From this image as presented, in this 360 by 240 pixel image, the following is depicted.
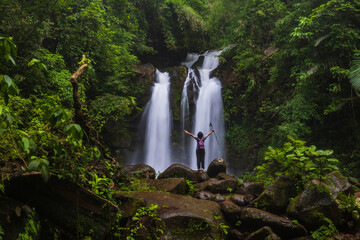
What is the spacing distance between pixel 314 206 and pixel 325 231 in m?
0.38

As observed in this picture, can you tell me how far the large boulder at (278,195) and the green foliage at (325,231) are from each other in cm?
71

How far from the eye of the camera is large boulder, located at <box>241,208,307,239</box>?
3.55m

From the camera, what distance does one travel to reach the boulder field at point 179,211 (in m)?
2.54

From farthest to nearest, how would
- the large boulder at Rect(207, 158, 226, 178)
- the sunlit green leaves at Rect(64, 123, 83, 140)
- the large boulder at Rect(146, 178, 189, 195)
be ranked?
the large boulder at Rect(207, 158, 226, 178) < the large boulder at Rect(146, 178, 189, 195) < the sunlit green leaves at Rect(64, 123, 83, 140)

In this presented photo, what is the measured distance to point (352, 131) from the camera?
8102 mm

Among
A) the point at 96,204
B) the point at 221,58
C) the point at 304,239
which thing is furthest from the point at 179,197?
the point at 221,58

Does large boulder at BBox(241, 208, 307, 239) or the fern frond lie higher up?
the fern frond

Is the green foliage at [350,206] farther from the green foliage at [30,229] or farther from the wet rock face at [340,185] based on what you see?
the green foliage at [30,229]

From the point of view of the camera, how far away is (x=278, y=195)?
165 inches

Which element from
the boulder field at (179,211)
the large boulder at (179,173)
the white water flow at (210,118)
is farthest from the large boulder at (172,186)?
the white water flow at (210,118)

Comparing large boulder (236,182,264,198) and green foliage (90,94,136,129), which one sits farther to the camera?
green foliage (90,94,136,129)

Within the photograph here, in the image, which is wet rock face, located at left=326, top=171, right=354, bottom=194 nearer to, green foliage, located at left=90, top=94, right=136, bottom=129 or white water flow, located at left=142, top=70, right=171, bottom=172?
green foliage, located at left=90, top=94, right=136, bottom=129

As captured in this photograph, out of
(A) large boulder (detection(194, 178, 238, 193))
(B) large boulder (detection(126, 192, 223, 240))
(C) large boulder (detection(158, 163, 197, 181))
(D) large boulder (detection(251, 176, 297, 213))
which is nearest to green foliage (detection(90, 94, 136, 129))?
(C) large boulder (detection(158, 163, 197, 181))

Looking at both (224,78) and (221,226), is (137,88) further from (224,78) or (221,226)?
(221,226)
